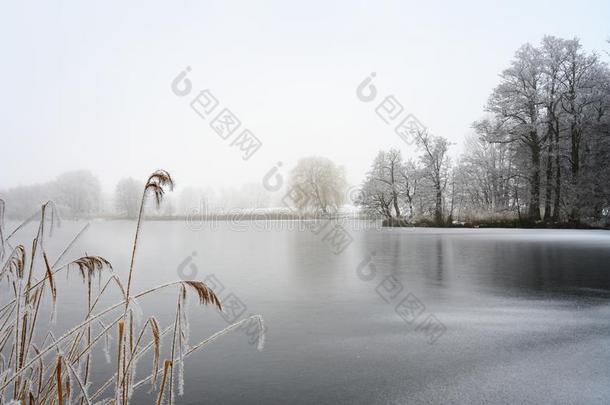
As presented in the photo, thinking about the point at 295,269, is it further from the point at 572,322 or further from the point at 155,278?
the point at 572,322

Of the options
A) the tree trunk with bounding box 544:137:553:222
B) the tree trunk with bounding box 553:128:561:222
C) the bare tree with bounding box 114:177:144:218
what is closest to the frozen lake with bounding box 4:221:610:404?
the tree trunk with bounding box 553:128:561:222

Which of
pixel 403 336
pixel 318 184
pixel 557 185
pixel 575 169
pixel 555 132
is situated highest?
pixel 555 132

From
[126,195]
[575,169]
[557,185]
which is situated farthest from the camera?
[126,195]

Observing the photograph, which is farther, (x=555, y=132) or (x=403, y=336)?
(x=555, y=132)

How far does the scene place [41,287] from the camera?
6.49 feet

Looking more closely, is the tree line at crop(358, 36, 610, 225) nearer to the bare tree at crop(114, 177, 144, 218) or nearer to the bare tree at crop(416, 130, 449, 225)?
the bare tree at crop(416, 130, 449, 225)

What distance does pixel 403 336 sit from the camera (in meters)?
4.90

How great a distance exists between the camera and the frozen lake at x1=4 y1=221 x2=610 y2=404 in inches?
131

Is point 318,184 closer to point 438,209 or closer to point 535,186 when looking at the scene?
point 438,209

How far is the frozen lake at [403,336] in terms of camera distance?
10.9 ft

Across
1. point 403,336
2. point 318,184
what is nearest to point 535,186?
point 318,184

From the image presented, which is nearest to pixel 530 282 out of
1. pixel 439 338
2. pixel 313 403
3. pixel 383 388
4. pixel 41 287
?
pixel 439 338

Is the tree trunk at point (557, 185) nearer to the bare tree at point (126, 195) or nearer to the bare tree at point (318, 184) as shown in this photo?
the bare tree at point (318, 184)

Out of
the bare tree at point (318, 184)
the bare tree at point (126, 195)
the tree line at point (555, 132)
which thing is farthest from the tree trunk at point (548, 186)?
the bare tree at point (126, 195)
